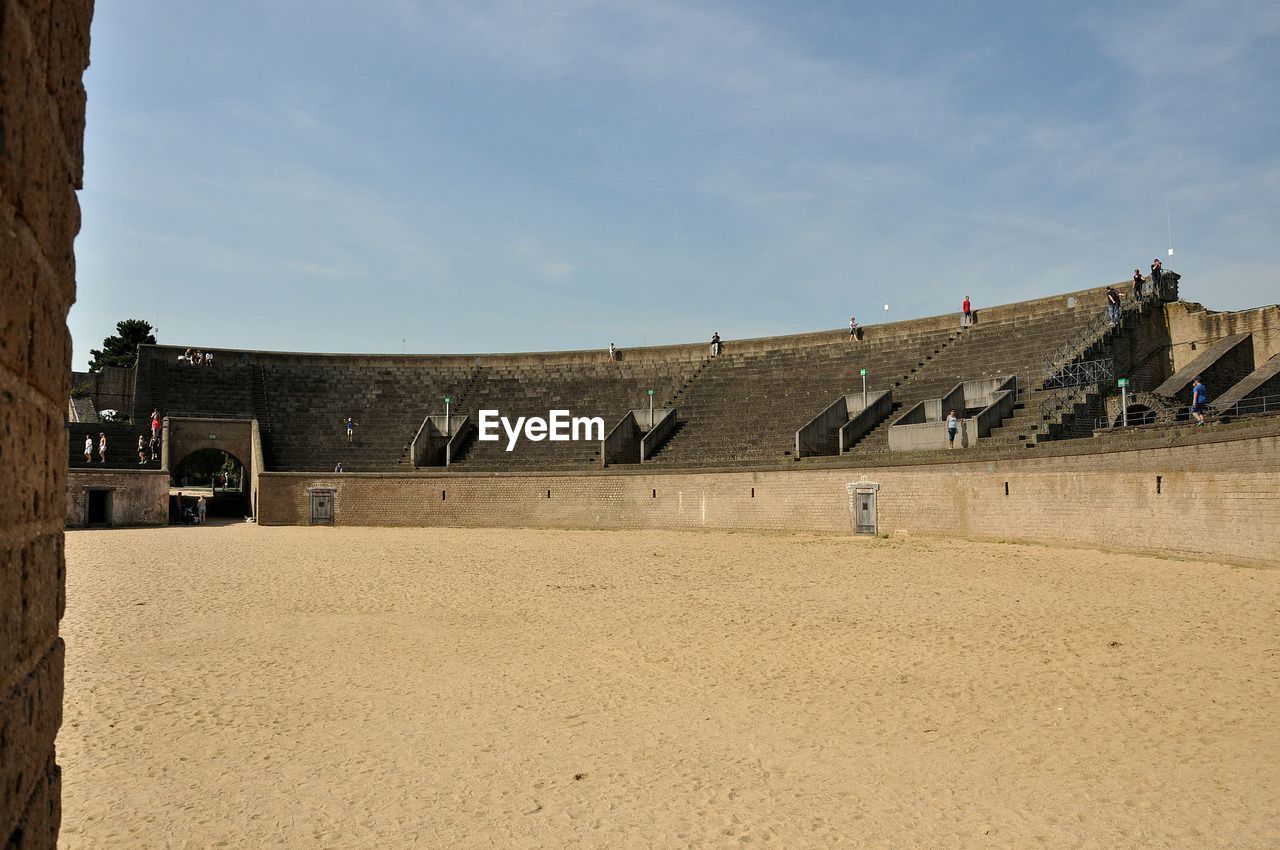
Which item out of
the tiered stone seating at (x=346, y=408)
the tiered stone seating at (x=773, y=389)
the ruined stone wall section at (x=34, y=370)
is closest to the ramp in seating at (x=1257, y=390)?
the tiered stone seating at (x=773, y=389)

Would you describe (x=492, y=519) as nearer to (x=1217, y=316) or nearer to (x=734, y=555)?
(x=734, y=555)

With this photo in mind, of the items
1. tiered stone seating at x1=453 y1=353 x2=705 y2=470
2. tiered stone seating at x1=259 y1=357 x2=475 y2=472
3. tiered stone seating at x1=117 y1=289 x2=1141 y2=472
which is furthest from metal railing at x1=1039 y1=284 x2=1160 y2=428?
tiered stone seating at x1=259 y1=357 x2=475 y2=472

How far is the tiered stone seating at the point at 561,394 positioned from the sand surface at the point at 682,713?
18.6 metres

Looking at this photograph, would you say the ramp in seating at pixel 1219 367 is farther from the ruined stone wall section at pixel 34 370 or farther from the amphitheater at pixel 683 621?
the ruined stone wall section at pixel 34 370

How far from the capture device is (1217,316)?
27.3 meters

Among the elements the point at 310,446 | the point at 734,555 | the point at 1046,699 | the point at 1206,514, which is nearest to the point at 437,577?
the point at 734,555

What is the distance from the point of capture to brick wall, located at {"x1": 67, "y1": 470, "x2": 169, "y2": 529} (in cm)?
3022

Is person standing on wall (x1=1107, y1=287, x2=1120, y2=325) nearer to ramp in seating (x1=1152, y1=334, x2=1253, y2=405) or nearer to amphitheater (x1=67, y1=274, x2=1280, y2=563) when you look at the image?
amphitheater (x1=67, y1=274, x2=1280, y2=563)

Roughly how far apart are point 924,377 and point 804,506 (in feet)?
28.1

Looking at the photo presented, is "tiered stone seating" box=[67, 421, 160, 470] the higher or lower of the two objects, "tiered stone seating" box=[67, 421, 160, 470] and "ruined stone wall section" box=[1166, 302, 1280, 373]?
the lower

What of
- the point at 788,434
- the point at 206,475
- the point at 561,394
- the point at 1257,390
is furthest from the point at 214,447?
the point at 1257,390

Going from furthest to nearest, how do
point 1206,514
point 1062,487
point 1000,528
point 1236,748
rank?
point 1000,528 < point 1062,487 < point 1206,514 < point 1236,748

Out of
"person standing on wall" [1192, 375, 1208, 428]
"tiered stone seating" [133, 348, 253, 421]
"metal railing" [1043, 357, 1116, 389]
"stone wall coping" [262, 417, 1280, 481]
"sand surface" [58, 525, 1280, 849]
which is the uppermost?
"tiered stone seating" [133, 348, 253, 421]

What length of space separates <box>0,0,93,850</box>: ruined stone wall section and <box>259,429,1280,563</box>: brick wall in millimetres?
18524
